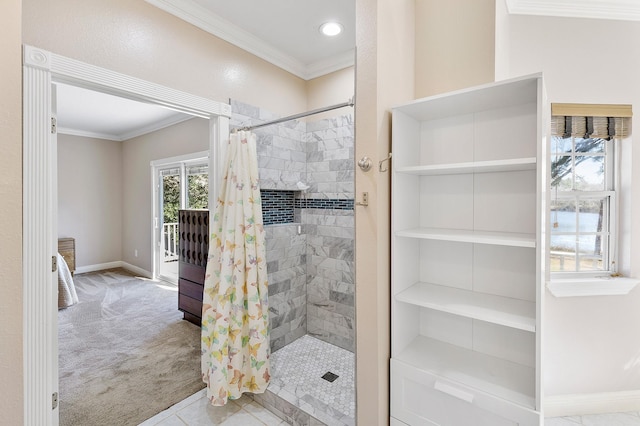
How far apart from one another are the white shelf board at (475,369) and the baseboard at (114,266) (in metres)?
4.97

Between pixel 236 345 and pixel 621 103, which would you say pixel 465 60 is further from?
pixel 236 345

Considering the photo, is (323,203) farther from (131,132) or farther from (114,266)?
(114,266)

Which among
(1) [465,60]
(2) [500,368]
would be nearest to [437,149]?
(1) [465,60]

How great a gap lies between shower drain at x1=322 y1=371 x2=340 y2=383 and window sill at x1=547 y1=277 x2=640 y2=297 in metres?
1.62

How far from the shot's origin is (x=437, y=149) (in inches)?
59.5

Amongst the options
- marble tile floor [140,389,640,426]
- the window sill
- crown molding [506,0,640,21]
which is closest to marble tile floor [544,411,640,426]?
marble tile floor [140,389,640,426]

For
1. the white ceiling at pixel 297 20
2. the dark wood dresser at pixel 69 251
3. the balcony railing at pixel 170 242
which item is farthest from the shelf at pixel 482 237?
the dark wood dresser at pixel 69 251

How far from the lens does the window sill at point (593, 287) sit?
194 centimetres

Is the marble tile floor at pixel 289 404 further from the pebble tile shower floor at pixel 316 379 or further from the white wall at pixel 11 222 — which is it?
the white wall at pixel 11 222

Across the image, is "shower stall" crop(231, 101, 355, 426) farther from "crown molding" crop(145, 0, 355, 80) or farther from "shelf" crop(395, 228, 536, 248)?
"shelf" crop(395, 228, 536, 248)

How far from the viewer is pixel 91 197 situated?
5496mm

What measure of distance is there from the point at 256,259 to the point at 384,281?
0.98 meters

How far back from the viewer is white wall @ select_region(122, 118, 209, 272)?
436 cm

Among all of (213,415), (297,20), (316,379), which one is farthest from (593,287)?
(297,20)
